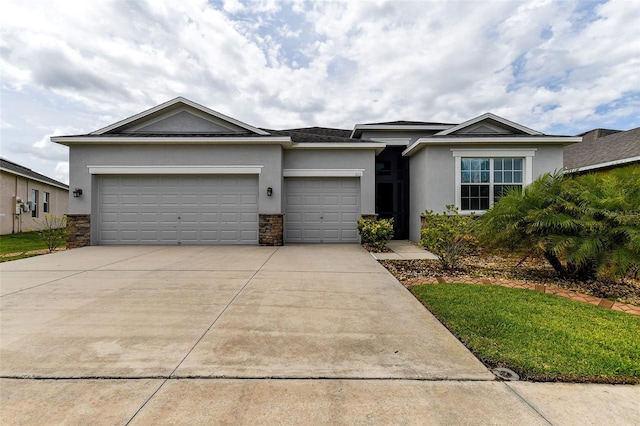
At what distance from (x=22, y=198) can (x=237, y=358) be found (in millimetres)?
21264

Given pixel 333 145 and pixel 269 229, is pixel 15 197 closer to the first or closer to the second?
pixel 269 229

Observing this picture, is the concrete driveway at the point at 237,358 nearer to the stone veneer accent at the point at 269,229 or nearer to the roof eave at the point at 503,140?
the stone veneer accent at the point at 269,229

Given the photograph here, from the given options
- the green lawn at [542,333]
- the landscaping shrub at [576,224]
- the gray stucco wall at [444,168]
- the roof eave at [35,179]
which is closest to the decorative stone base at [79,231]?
the roof eave at [35,179]

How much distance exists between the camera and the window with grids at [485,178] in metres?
11.0

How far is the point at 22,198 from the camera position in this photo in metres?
17.0

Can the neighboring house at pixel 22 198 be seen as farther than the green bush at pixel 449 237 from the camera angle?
Yes

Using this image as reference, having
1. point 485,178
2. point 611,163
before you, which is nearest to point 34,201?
point 485,178

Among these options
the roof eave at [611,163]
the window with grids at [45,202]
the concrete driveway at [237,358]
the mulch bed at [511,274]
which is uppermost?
the roof eave at [611,163]

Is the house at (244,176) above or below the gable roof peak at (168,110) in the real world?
below

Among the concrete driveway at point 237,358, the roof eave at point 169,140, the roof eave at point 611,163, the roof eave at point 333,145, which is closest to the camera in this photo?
the concrete driveway at point 237,358

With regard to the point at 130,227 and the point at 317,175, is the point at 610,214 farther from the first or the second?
the point at 130,227

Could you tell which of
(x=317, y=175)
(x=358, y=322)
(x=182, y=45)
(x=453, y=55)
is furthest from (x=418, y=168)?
(x=182, y=45)

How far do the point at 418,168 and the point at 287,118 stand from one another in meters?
13.3

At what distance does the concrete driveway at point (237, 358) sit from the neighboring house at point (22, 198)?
13.8 m
